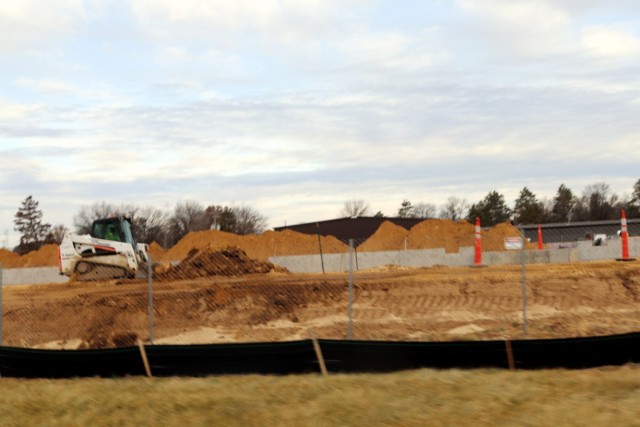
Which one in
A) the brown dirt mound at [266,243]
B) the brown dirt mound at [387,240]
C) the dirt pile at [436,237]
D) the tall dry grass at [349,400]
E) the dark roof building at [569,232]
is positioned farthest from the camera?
the dark roof building at [569,232]

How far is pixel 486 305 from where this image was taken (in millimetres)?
19281

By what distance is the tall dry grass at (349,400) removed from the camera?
7.30 meters

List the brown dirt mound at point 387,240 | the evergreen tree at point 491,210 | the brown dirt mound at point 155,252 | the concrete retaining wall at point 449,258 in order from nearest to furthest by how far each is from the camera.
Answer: the concrete retaining wall at point 449,258 < the brown dirt mound at point 155,252 < the brown dirt mound at point 387,240 < the evergreen tree at point 491,210

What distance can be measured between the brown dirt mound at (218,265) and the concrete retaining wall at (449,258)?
3143 mm

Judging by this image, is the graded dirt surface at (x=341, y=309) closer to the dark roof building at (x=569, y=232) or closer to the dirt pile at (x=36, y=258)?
the dirt pile at (x=36, y=258)

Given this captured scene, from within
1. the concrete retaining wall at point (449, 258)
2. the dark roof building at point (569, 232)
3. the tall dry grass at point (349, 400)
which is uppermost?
the dark roof building at point (569, 232)

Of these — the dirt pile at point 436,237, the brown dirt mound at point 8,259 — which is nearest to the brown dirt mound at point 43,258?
the brown dirt mound at point 8,259

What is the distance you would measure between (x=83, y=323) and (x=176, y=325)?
273 cm

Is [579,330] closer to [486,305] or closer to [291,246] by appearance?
[486,305]

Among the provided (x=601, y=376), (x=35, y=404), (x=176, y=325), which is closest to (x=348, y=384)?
(x=601, y=376)

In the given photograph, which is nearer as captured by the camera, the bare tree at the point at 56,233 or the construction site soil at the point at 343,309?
the construction site soil at the point at 343,309


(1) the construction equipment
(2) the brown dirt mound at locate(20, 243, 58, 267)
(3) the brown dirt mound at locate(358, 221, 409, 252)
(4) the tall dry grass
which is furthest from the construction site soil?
(2) the brown dirt mound at locate(20, 243, 58, 267)

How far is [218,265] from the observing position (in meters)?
29.3

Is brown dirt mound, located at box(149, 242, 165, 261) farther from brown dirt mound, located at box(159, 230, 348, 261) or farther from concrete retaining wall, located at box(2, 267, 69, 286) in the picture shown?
concrete retaining wall, located at box(2, 267, 69, 286)
